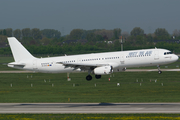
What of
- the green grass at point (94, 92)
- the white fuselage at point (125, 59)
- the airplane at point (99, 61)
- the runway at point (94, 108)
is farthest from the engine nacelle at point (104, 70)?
the runway at point (94, 108)

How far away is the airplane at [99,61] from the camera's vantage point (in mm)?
52438

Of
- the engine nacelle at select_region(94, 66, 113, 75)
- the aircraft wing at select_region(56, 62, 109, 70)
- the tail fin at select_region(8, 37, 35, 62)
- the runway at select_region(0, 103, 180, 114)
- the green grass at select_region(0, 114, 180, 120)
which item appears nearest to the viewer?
the green grass at select_region(0, 114, 180, 120)

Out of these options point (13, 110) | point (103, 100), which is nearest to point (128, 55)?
point (103, 100)

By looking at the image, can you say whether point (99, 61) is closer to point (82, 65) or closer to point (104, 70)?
point (104, 70)

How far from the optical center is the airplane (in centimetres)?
5244

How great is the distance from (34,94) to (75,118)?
68.8 feet

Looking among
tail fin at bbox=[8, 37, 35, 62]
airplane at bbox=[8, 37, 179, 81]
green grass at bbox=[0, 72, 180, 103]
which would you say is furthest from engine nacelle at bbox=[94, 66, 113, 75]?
tail fin at bbox=[8, 37, 35, 62]

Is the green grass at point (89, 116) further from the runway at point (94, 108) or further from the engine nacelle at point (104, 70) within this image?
the engine nacelle at point (104, 70)

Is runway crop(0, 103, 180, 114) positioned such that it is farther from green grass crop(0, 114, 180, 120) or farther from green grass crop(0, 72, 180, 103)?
green grass crop(0, 72, 180, 103)

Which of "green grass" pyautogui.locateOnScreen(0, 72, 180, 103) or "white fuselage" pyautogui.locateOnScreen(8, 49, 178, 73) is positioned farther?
"white fuselage" pyautogui.locateOnScreen(8, 49, 178, 73)

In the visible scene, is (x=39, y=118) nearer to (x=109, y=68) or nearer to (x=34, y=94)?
(x=34, y=94)

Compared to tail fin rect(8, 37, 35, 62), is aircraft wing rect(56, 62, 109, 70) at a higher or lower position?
lower

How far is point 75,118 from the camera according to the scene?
91.7 feet

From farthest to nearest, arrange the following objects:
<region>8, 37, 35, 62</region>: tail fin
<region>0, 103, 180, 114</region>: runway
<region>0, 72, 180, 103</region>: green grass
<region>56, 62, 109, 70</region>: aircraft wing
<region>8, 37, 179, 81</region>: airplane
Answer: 1. <region>8, 37, 35, 62</region>: tail fin
2. <region>8, 37, 179, 81</region>: airplane
3. <region>56, 62, 109, 70</region>: aircraft wing
4. <region>0, 72, 180, 103</region>: green grass
5. <region>0, 103, 180, 114</region>: runway
